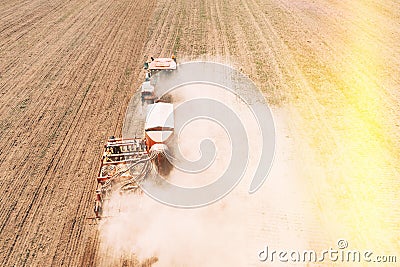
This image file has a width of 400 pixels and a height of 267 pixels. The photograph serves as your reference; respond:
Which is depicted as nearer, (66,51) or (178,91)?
(178,91)

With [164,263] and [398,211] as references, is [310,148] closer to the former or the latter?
[398,211]

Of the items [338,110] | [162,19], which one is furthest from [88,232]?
[162,19]

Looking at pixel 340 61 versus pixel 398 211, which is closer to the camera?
pixel 398 211

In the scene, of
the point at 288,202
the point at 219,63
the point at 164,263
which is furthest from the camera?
the point at 219,63

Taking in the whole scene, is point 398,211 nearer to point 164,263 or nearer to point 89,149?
point 164,263

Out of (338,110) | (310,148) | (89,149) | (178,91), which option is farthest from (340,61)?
(89,149)

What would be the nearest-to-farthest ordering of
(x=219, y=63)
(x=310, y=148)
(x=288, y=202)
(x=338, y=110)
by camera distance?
(x=288, y=202), (x=310, y=148), (x=338, y=110), (x=219, y=63)
